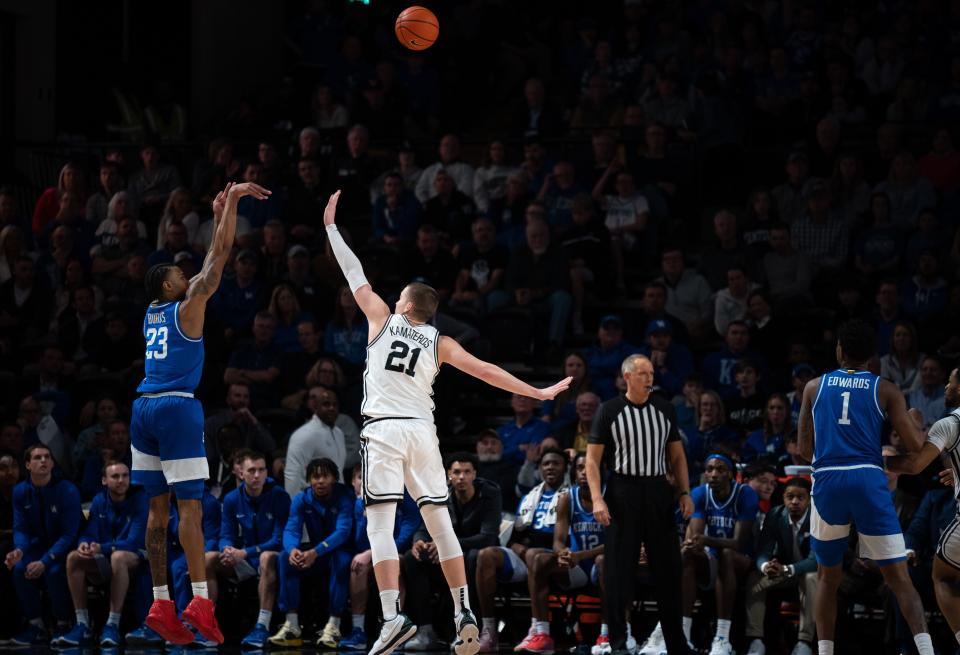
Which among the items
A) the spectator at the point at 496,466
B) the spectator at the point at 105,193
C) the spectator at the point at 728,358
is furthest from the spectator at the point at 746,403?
the spectator at the point at 105,193

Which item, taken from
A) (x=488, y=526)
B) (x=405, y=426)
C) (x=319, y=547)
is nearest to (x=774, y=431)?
(x=488, y=526)

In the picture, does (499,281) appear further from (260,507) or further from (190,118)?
(190,118)

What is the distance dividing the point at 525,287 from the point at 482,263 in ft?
2.27

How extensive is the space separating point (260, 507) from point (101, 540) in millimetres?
1470

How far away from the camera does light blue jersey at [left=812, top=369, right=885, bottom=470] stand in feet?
28.5

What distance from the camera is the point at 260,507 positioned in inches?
483

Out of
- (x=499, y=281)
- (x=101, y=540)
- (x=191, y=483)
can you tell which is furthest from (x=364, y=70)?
(x=191, y=483)

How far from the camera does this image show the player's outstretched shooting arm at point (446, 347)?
8.61 m

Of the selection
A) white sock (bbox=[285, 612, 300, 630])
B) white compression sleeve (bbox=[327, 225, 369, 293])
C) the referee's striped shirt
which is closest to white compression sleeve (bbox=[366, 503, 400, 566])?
white compression sleeve (bbox=[327, 225, 369, 293])

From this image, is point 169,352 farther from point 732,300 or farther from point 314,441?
point 732,300

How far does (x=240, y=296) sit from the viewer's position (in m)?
15.0

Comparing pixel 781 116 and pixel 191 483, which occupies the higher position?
pixel 781 116

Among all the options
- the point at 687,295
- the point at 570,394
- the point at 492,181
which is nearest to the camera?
the point at 570,394

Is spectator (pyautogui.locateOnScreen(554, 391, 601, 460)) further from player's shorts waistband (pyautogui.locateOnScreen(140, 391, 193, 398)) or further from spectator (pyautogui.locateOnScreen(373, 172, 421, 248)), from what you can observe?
player's shorts waistband (pyautogui.locateOnScreen(140, 391, 193, 398))
